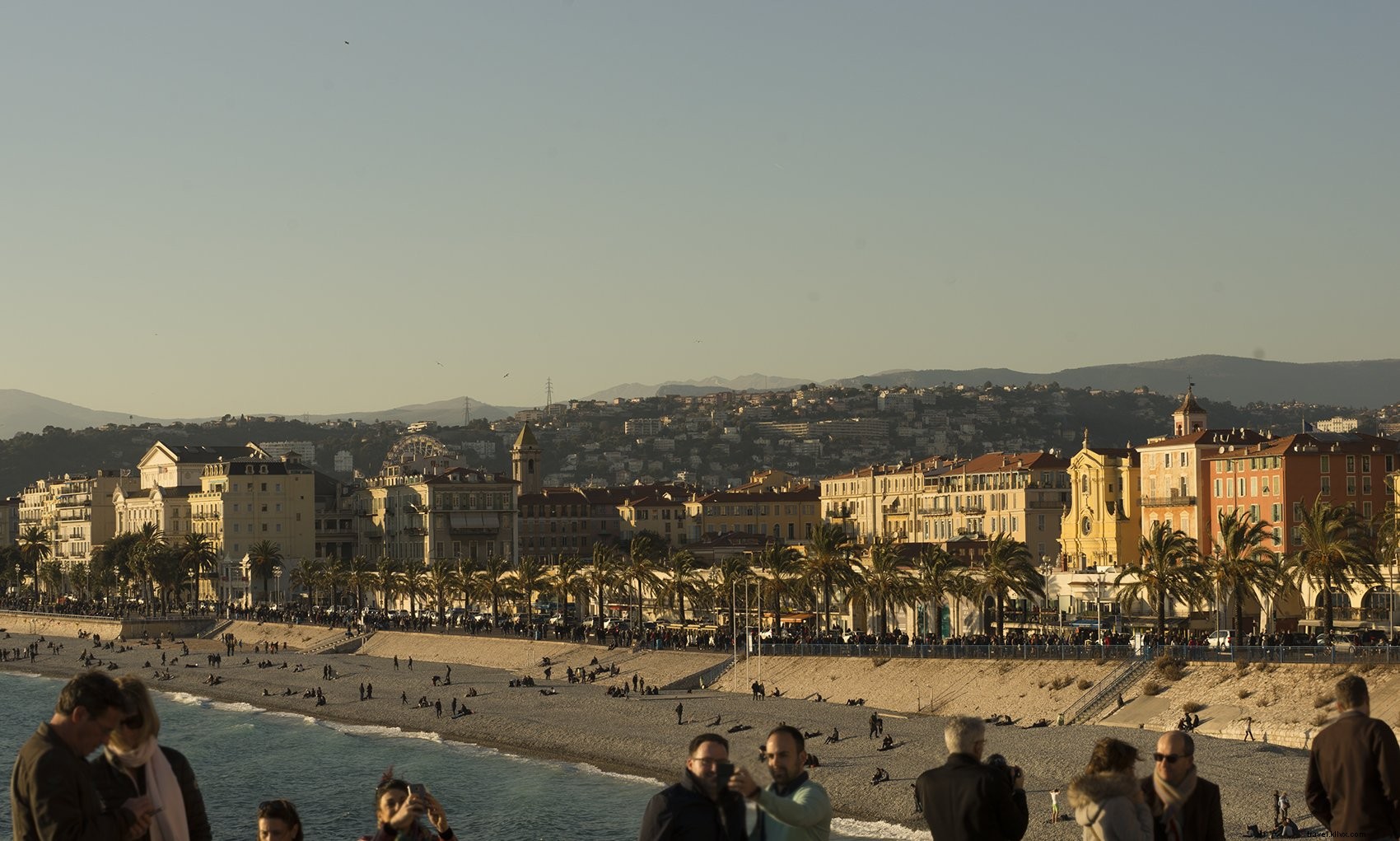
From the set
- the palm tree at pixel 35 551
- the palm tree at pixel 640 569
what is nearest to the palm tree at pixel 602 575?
→ the palm tree at pixel 640 569

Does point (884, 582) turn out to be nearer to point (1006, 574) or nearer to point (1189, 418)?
point (1006, 574)

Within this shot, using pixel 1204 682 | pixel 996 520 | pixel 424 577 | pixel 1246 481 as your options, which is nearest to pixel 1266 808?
pixel 1204 682

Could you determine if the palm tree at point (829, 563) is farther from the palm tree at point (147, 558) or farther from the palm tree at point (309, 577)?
the palm tree at point (147, 558)

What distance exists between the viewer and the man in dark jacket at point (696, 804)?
1045cm

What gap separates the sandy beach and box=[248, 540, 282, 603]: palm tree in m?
40.8

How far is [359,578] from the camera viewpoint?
133875 mm

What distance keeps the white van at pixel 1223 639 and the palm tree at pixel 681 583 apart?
3647 centimetres

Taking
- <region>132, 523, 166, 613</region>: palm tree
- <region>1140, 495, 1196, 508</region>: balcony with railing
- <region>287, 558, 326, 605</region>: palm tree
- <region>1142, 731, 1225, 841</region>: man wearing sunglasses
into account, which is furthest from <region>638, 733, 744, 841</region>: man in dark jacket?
<region>132, 523, 166, 613</region>: palm tree

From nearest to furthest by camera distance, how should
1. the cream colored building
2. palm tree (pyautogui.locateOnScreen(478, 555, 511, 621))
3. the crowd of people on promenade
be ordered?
1. the crowd of people on promenade
2. the cream colored building
3. palm tree (pyautogui.locateOnScreen(478, 555, 511, 621))

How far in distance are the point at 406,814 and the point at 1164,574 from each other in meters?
61.1

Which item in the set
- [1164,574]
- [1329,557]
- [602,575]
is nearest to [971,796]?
[1329,557]

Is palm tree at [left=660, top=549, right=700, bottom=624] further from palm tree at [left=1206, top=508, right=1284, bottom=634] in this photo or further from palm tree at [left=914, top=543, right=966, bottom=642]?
palm tree at [left=1206, top=508, right=1284, bottom=634]

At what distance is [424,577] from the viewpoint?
127125 mm

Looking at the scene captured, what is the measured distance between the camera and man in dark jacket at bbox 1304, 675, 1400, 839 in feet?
40.0
